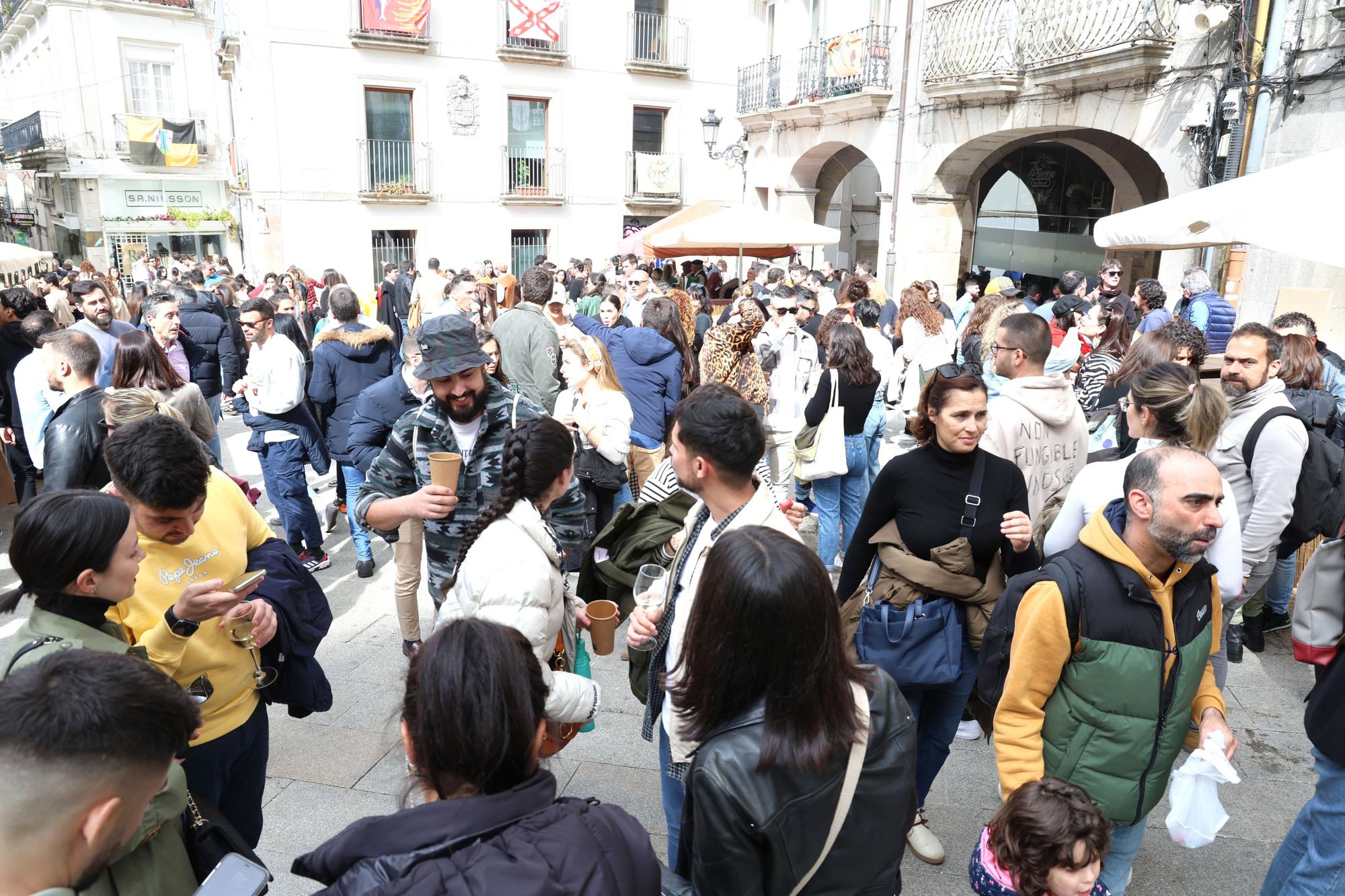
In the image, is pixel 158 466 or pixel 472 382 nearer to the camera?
pixel 158 466

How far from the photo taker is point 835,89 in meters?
16.0

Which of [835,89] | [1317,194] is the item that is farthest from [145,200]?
[1317,194]

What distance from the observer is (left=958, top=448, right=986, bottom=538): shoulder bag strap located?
2.99 meters

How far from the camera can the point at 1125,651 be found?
233cm

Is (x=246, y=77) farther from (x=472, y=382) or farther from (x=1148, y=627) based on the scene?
(x=1148, y=627)

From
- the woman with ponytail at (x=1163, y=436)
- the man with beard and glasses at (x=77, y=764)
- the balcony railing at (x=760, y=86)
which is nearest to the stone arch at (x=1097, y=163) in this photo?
the balcony railing at (x=760, y=86)

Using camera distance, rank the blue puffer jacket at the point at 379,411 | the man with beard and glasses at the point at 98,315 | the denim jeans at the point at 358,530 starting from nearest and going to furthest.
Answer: the blue puffer jacket at the point at 379,411
the denim jeans at the point at 358,530
the man with beard and glasses at the point at 98,315

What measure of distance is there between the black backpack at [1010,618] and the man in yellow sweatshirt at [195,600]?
6.71 ft

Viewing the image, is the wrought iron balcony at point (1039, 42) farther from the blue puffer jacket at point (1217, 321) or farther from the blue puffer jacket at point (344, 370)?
the blue puffer jacket at point (344, 370)

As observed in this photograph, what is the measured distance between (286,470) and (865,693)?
16.9 ft

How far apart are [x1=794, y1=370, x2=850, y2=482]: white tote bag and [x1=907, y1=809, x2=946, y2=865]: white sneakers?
2597mm

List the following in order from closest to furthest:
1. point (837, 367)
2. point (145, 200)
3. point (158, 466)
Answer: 1. point (158, 466)
2. point (837, 367)
3. point (145, 200)

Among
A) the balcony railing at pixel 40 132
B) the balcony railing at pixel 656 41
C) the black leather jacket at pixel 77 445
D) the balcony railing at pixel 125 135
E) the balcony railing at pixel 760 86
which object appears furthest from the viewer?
the balcony railing at pixel 40 132

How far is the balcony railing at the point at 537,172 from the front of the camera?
2117 cm
